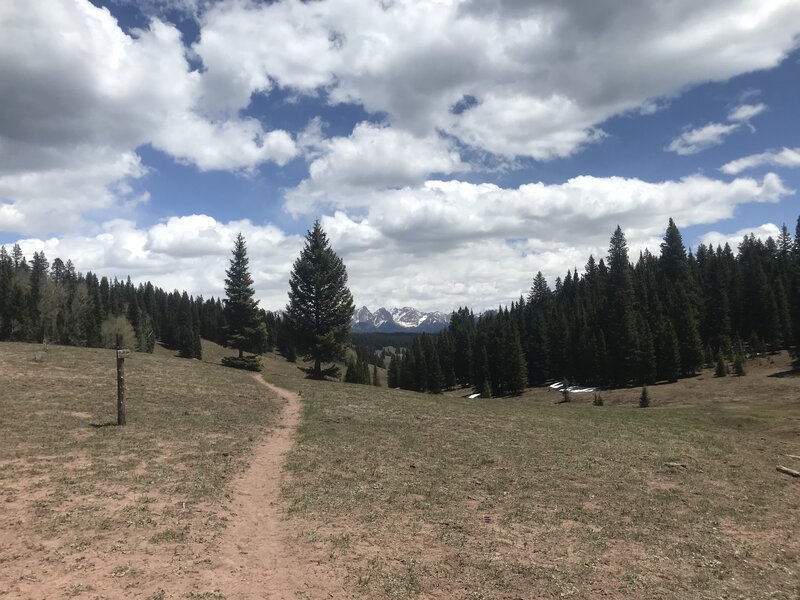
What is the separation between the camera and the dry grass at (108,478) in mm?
9461

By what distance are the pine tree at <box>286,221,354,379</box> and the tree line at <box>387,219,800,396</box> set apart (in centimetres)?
4497

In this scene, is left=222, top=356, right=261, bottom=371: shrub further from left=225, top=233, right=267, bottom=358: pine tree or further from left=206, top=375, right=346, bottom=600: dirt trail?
left=206, top=375, right=346, bottom=600: dirt trail

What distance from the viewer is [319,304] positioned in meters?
50.3

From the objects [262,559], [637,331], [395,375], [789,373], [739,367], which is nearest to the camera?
[262,559]

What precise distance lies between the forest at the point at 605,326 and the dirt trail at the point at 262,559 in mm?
52660

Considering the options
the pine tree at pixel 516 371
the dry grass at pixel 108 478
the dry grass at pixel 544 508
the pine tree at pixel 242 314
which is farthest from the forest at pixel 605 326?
the dry grass at pixel 544 508

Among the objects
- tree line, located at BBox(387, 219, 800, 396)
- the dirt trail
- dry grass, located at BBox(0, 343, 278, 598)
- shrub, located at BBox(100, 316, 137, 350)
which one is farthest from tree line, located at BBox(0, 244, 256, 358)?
tree line, located at BBox(387, 219, 800, 396)

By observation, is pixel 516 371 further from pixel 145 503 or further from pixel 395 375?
pixel 145 503

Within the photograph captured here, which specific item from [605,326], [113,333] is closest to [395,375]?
[605,326]

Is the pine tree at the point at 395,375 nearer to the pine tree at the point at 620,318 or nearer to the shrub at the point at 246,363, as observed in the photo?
the pine tree at the point at 620,318

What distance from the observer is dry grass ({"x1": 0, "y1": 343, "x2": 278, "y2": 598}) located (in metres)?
9.46

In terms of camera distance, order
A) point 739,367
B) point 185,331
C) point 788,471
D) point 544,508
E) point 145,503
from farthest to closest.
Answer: point 185,331 → point 739,367 → point 788,471 → point 544,508 → point 145,503

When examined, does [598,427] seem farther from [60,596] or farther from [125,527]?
[60,596]

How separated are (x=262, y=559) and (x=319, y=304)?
40.4m
